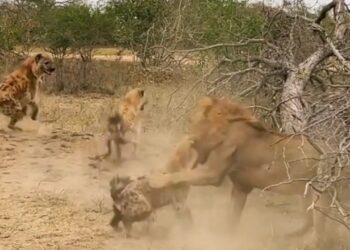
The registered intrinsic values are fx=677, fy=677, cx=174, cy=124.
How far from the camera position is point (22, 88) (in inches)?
469

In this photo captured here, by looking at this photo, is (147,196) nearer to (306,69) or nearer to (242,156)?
(242,156)

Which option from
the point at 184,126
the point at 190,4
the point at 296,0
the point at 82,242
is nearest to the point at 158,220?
the point at 82,242

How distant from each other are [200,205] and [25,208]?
198 cm

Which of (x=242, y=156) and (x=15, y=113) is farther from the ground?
(x=242, y=156)

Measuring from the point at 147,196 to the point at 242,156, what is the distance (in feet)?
3.51

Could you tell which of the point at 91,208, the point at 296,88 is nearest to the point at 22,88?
the point at 91,208

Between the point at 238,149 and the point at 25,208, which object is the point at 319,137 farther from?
the point at 25,208

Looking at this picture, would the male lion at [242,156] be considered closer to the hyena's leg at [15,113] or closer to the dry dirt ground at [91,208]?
the dry dirt ground at [91,208]

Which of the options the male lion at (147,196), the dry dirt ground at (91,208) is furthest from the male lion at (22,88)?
the male lion at (147,196)

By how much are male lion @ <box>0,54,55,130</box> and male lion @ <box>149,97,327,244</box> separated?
5390 mm

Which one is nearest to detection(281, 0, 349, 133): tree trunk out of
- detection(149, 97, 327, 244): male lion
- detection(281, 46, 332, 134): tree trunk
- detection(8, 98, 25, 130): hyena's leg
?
detection(281, 46, 332, 134): tree trunk

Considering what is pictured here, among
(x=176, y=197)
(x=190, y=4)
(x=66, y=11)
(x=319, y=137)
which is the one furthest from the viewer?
(x=66, y=11)

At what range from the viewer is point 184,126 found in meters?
9.68

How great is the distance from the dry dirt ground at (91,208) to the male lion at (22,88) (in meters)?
0.64
